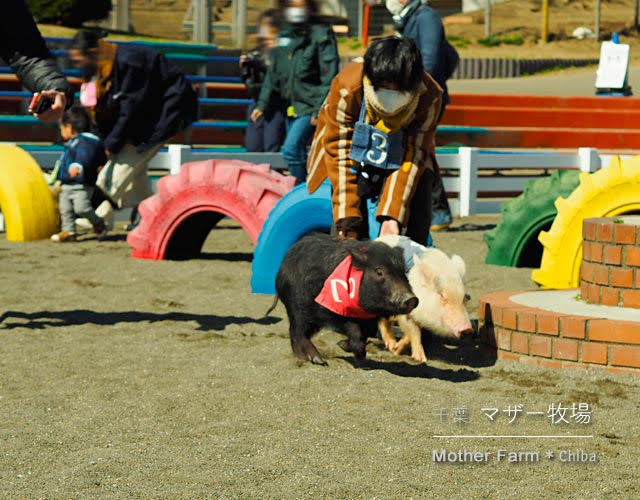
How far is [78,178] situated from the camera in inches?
408

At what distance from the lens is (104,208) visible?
10875 millimetres

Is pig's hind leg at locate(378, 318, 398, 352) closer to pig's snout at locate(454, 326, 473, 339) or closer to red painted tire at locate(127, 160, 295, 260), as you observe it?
pig's snout at locate(454, 326, 473, 339)

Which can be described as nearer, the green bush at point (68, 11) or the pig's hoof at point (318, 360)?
the pig's hoof at point (318, 360)

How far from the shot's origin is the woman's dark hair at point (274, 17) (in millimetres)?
11255

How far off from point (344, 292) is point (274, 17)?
22.1 ft

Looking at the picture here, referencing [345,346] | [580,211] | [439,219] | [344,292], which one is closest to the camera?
[344,292]

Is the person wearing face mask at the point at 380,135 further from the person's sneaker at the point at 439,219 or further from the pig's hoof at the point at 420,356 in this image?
the person's sneaker at the point at 439,219

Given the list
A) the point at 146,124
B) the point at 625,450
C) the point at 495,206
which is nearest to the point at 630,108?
the point at 495,206

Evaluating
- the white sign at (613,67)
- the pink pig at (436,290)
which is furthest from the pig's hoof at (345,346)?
the white sign at (613,67)

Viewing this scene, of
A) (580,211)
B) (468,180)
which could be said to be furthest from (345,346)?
(468,180)

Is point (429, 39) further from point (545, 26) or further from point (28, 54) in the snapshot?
point (545, 26)

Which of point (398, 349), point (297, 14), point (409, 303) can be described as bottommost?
point (398, 349)

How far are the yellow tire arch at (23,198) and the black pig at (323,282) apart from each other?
Answer: 5.06 meters

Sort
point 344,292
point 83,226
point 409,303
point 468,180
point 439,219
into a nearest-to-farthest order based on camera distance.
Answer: point 409,303
point 344,292
point 439,219
point 83,226
point 468,180
